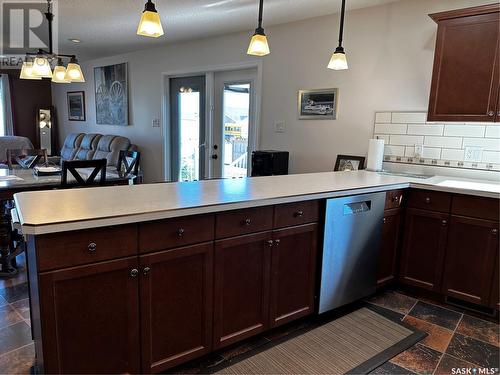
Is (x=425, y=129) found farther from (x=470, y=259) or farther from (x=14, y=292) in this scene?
(x=14, y=292)

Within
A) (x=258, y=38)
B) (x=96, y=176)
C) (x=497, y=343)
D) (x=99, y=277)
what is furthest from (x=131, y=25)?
(x=497, y=343)

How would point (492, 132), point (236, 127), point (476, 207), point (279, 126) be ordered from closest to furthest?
point (476, 207) → point (492, 132) → point (279, 126) → point (236, 127)

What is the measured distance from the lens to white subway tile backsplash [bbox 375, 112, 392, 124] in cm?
314

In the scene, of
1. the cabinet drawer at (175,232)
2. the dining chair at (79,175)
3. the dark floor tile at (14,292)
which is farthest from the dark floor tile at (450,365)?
the dining chair at (79,175)

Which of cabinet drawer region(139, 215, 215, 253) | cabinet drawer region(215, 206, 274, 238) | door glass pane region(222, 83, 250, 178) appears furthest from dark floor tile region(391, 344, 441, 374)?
door glass pane region(222, 83, 250, 178)

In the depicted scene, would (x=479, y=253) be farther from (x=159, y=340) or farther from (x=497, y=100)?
(x=159, y=340)

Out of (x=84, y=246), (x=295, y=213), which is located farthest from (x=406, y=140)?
(x=84, y=246)

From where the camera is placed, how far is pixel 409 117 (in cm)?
302

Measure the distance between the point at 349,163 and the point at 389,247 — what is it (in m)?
1.03

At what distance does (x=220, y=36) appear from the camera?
170 inches

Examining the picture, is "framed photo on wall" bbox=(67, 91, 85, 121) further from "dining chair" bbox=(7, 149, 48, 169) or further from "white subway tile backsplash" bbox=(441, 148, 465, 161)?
"white subway tile backsplash" bbox=(441, 148, 465, 161)

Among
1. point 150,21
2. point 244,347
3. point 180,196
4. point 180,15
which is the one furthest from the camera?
point 180,15

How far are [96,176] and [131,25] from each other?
190 cm

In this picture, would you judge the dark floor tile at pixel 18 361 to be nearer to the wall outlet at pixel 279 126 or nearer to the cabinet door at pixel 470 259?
the cabinet door at pixel 470 259
